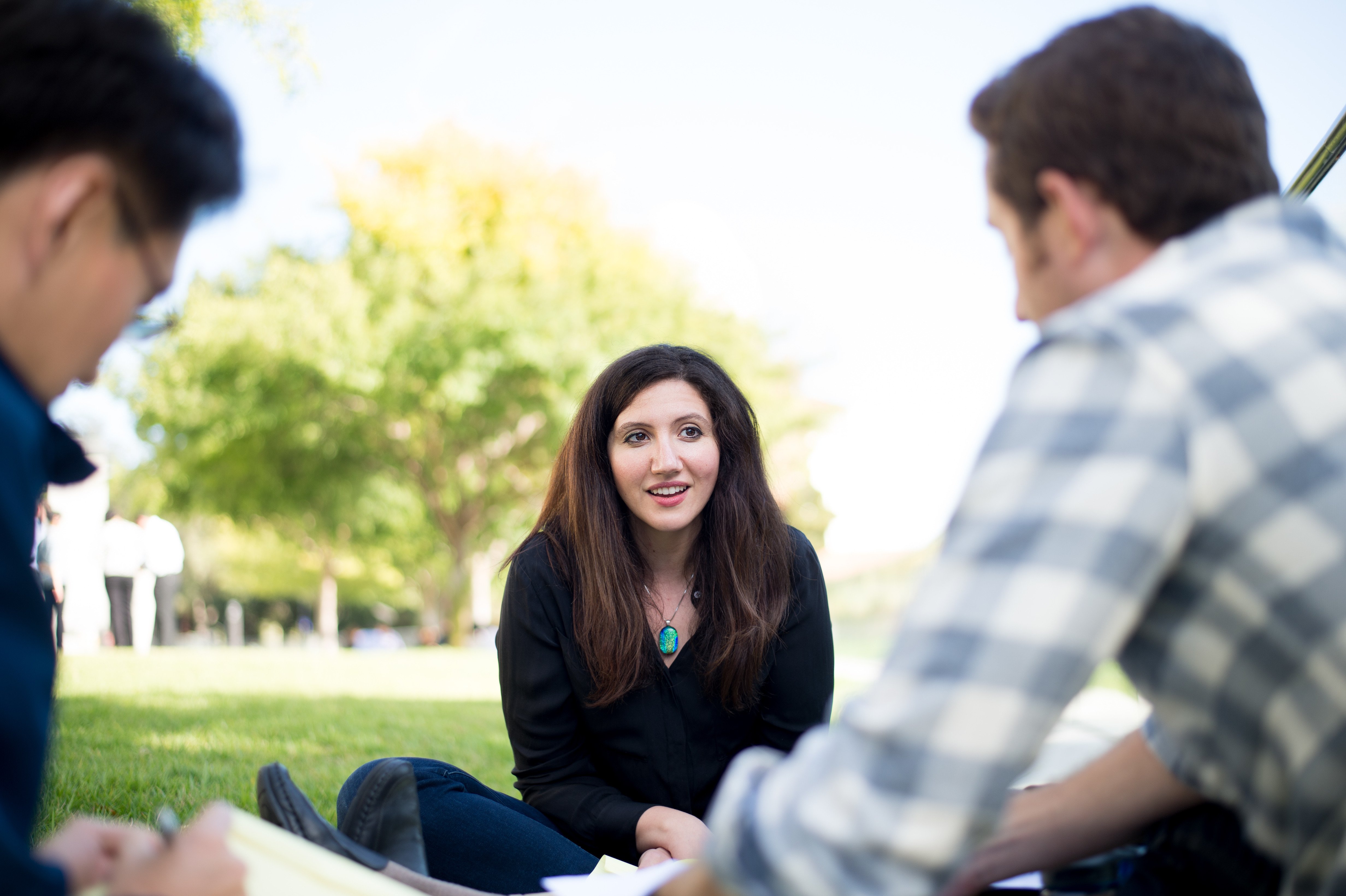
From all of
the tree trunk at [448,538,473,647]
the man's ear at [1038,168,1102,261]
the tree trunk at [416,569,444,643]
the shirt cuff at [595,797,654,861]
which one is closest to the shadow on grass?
the shirt cuff at [595,797,654,861]

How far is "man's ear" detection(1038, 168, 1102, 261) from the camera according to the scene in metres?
1.14

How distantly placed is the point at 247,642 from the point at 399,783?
41.6 m

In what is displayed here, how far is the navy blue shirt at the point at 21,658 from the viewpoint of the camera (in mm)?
1046

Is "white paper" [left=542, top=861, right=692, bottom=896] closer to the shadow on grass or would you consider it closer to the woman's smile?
the woman's smile

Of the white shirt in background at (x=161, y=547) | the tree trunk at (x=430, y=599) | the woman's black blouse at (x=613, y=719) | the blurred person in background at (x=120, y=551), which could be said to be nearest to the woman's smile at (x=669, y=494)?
the woman's black blouse at (x=613, y=719)

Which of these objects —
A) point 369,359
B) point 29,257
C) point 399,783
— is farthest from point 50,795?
point 369,359

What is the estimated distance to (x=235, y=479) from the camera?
21.2 m

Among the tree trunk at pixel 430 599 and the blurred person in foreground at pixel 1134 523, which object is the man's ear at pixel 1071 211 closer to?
the blurred person in foreground at pixel 1134 523

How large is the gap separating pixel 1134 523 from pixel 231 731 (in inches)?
225

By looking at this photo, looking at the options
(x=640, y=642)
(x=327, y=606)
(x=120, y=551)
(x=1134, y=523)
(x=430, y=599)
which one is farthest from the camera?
(x=430, y=599)

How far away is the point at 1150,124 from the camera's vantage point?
1.11 m

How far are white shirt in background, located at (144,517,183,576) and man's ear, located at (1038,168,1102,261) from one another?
43.3 feet

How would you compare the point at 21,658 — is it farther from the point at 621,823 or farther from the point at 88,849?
the point at 621,823

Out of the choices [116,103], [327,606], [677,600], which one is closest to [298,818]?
[116,103]
